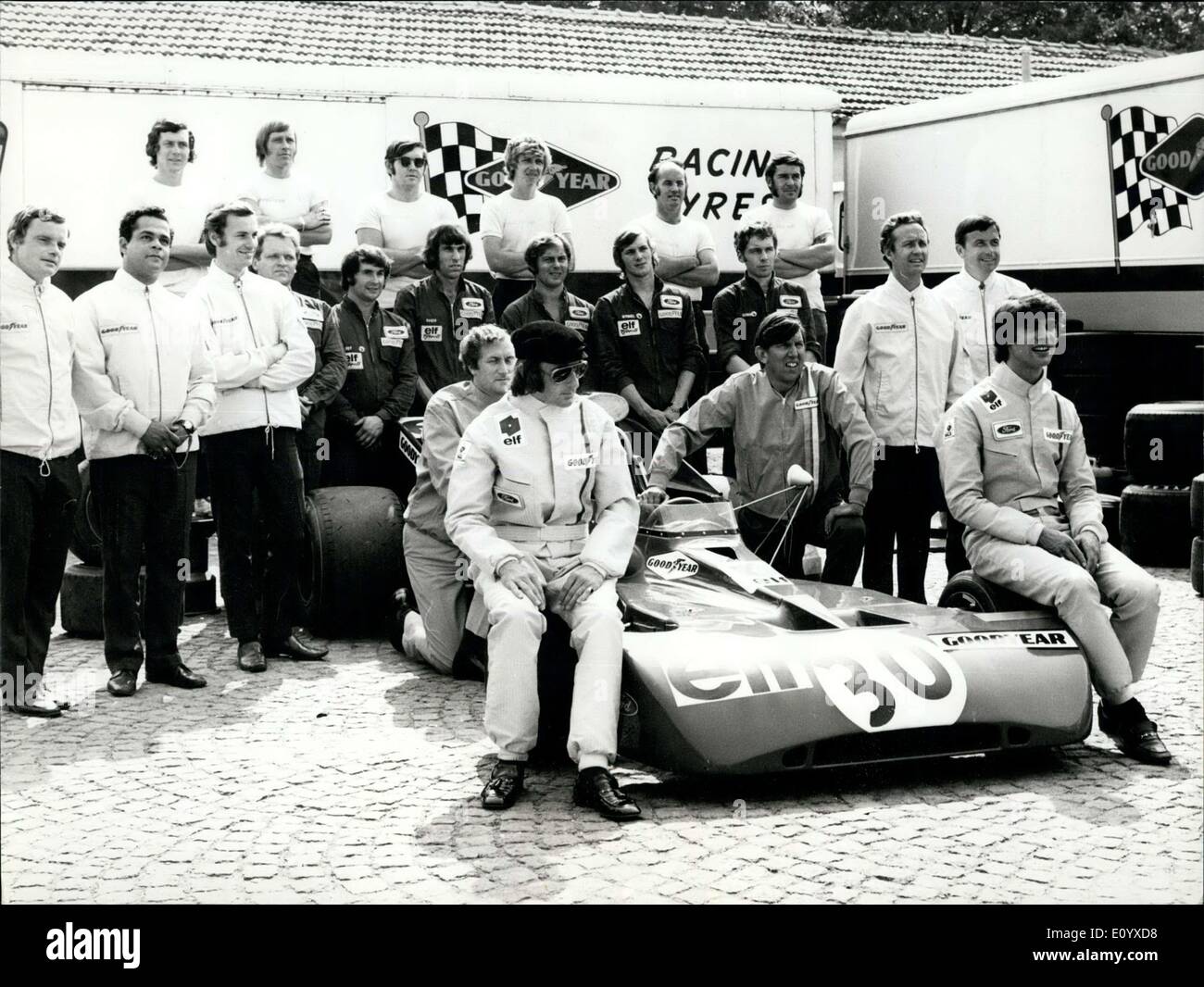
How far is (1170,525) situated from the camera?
10.4 m

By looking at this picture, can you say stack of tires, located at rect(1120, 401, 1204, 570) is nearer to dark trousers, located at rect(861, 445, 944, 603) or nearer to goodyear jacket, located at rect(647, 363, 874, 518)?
dark trousers, located at rect(861, 445, 944, 603)

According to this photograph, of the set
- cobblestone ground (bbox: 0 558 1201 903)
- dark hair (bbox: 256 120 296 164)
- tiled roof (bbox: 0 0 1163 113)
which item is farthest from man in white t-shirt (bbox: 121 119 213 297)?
tiled roof (bbox: 0 0 1163 113)

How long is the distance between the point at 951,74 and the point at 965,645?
21615mm

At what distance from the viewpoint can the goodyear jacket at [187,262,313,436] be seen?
7.89 metres

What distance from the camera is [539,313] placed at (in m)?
9.29

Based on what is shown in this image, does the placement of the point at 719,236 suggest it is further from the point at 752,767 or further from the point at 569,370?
the point at 752,767

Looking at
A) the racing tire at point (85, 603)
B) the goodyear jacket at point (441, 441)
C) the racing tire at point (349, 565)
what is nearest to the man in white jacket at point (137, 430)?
the goodyear jacket at point (441, 441)

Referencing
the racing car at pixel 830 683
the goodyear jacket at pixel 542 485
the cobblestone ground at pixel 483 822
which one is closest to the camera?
the cobblestone ground at pixel 483 822

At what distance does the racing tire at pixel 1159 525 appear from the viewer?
10414mm

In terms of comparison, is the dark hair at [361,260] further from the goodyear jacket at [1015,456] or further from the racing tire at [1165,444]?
the racing tire at [1165,444]

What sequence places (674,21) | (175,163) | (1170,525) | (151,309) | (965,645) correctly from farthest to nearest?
(674,21) < (1170,525) < (175,163) < (151,309) < (965,645)

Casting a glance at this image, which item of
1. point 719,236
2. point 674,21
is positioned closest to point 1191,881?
point 719,236

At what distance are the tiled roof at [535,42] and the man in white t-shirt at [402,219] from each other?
1115 centimetres

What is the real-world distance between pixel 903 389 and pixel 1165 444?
9.61 feet
